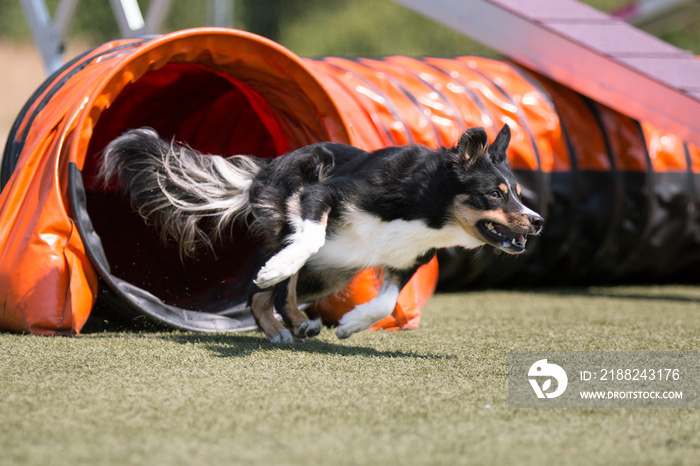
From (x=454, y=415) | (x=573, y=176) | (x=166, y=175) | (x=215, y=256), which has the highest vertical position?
(x=166, y=175)

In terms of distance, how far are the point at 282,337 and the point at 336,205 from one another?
0.71m

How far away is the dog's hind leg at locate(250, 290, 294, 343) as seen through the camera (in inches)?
159

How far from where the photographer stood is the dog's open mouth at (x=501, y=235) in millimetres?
3740

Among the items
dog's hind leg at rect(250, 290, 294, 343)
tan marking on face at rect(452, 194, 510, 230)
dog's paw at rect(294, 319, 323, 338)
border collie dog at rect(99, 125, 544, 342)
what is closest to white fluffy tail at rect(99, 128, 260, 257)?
border collie dog at rect(99, 125, 544, 342)

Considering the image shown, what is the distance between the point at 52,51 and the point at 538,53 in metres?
4.72

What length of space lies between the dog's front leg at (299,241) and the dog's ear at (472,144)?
0.69 meters

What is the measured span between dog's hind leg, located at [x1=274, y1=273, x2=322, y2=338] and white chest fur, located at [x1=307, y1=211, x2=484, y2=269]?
0.99 ft

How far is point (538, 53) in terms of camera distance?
6.64 meters

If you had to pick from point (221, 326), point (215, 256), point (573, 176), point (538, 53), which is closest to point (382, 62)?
point (538, 53)

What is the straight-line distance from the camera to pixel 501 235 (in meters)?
3.76

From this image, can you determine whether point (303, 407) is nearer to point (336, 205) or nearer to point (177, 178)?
point (336, 205)

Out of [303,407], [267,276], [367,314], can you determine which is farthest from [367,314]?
[303,407]

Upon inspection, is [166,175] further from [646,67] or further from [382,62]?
[646,67]

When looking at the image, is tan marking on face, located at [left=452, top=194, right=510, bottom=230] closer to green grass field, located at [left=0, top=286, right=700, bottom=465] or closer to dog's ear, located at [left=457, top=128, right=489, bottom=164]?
dog's ear, located at [left=457, top=128, right=489, bottom=164]
